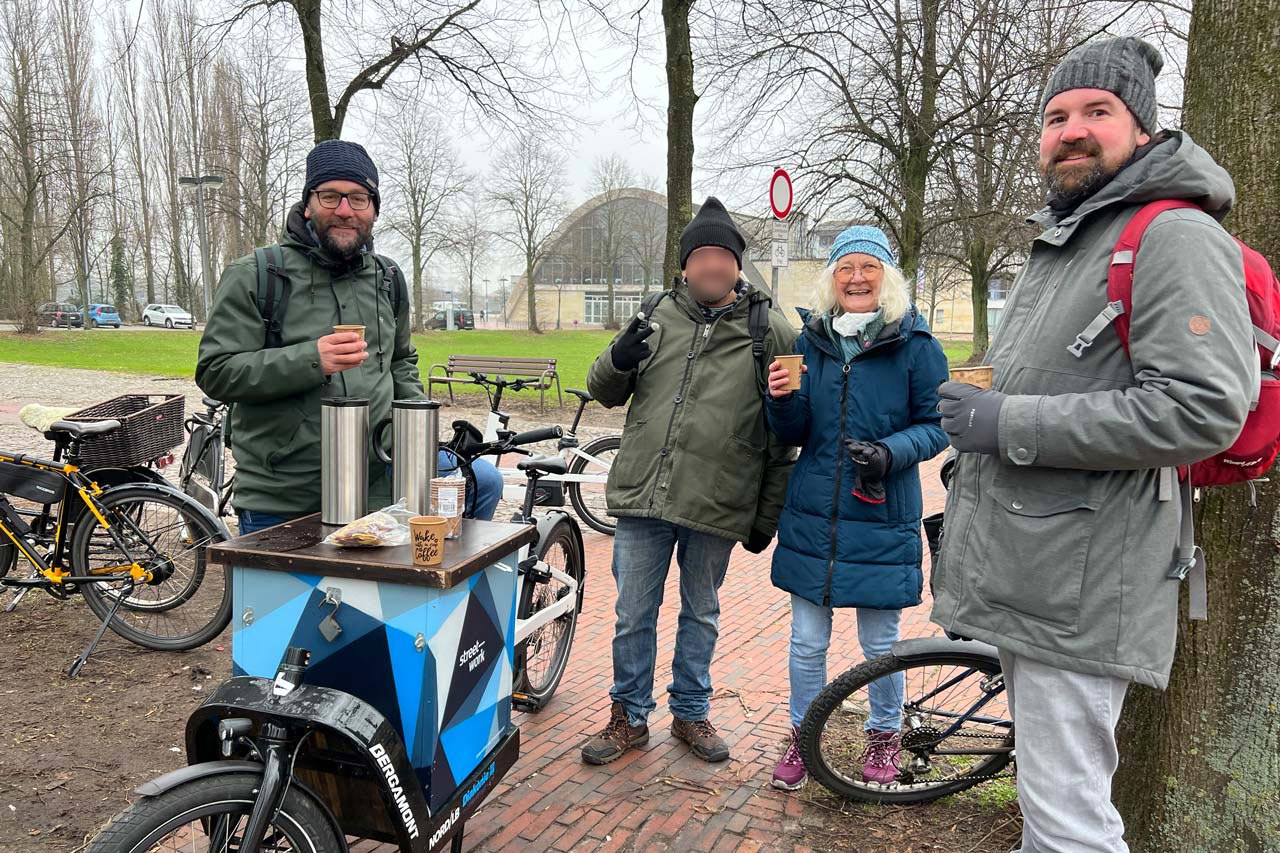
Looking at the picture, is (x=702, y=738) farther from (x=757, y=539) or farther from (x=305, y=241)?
(x=305, y=241)

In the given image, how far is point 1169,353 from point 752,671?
302 cm

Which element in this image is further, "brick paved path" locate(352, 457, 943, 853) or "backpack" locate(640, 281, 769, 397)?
"backpack" locate(640, 281, 769, 397)

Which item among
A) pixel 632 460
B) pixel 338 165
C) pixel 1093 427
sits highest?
pixel 338 165

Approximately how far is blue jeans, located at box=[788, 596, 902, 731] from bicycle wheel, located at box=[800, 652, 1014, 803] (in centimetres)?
6

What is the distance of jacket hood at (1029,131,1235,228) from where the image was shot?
1713 mm

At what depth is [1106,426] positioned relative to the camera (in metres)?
1.67

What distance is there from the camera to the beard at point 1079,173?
1.84 m

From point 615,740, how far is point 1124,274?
2.44 m

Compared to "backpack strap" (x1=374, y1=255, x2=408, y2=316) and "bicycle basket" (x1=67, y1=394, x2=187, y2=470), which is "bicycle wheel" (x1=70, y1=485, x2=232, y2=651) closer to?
"bicycle basket" (x1=67, y1=394, x2=187, y2=470)

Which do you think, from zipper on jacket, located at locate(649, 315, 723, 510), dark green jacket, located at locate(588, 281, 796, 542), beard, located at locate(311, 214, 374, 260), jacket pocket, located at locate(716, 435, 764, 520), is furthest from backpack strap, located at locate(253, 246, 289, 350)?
jacket pocket, located at locate(716, 435, 764, 520)

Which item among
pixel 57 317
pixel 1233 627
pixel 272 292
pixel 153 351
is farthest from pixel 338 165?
pixel 57 317

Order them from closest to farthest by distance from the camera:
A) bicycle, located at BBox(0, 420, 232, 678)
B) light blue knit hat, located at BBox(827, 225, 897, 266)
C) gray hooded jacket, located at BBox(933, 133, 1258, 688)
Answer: gray hooded jacket, located at BBox(933, 133, 1258, 688), light blue knit hat, located at BBox(827, 225, 897, 266), bicycle, located at BBox(0, 420, 232, 678)

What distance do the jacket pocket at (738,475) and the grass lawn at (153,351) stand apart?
1376 cm

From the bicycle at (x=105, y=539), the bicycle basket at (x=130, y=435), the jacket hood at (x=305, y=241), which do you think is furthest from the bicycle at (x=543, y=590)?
the bicycle basket at (x=130, y=435)
